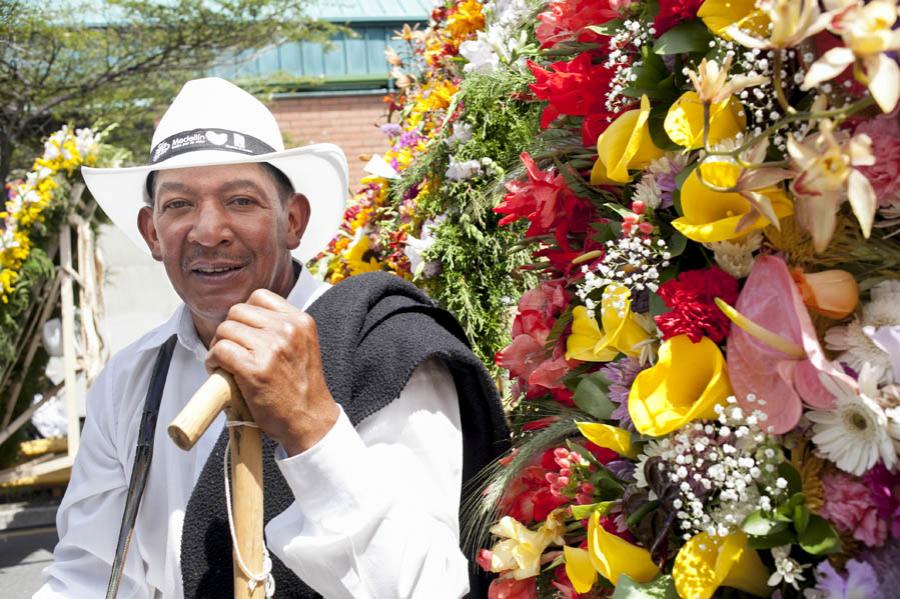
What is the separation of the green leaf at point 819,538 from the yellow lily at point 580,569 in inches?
12.6

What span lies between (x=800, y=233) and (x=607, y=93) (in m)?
0.43

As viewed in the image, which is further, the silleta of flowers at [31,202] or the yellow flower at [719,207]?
the silleta of flowers at [31,202]

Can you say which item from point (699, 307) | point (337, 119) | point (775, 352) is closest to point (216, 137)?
point (699, 307)

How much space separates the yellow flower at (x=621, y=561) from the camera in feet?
4.33

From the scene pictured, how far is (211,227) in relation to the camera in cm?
217

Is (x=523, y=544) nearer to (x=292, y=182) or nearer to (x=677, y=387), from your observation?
(x=677, y=387)

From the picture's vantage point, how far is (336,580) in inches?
67.6

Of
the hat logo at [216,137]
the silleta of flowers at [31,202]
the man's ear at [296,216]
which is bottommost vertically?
the silleta of flowers at [31,202]

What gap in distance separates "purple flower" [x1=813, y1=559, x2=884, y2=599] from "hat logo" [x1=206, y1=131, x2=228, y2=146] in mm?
1628

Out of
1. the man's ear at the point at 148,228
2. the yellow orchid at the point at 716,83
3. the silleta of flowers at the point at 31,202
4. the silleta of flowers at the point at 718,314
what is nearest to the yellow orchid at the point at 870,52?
the silleta of flowers at the point at 718,314

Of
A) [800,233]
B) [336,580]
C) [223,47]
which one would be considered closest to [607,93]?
[800,233]

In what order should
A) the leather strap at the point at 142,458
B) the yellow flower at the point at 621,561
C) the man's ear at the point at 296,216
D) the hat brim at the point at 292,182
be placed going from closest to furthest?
the yellow flower at the point at 621,561
the leather strap at the point at 142,458
the hat brim at the point at 292,182
the man's ear at the point at 296,216

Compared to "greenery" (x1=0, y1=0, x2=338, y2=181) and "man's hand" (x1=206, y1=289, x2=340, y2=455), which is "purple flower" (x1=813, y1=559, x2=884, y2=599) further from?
"greenery" (x1=0, y1=0, x2=338, y2=181)

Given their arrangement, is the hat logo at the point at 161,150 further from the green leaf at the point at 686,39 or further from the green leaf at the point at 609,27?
the green leaf at the point at 686,39
